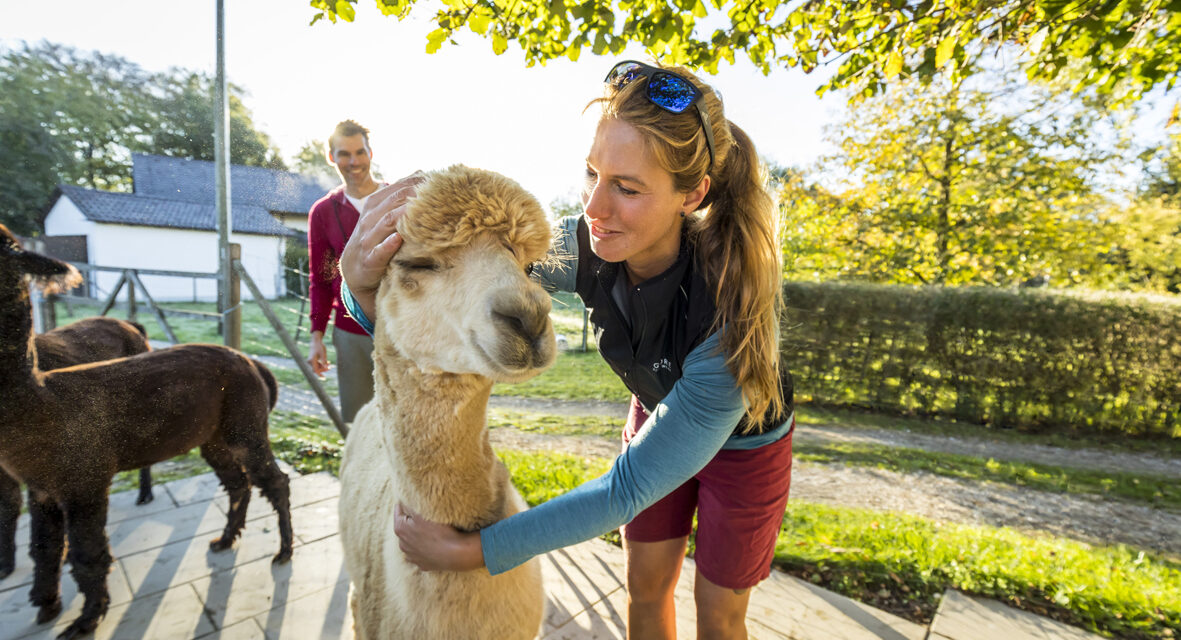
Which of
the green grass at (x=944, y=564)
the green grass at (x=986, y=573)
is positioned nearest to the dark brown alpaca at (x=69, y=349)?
the green grass at (x=944, y=564)

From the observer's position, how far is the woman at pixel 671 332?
139 cm

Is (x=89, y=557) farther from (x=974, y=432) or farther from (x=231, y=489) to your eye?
(x=974, y=432)

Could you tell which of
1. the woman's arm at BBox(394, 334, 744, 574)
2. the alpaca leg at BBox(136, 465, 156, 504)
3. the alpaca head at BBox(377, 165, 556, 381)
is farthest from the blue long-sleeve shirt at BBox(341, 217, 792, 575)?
the alpaca leg at BBox(136, 465, 156, 504)

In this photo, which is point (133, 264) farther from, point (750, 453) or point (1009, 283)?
point (1009, 283)

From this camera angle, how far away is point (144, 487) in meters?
3.51

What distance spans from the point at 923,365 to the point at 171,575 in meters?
10.1

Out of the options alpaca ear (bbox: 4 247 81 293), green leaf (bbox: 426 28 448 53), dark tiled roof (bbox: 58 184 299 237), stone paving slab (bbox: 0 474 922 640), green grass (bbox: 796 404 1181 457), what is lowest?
green grass (bbox: 796 404 1181 457)

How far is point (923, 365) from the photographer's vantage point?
9.16 metres

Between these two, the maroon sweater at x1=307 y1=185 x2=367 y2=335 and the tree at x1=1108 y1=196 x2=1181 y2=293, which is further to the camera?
the tree at x1=1108 y1=196 x2=1181 y2=293

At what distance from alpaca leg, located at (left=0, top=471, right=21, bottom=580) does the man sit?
1.48 meters

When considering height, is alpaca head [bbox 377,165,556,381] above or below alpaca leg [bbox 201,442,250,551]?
above

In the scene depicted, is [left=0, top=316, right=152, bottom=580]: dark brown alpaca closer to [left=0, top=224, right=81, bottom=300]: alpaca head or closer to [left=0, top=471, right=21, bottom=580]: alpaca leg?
[left=0, top=471, right=21, bottom=580]: alpaca leg

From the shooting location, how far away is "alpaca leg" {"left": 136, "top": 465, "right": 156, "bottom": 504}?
3.47m

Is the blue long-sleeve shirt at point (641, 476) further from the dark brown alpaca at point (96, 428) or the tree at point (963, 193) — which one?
the tree at point (963, 193)
